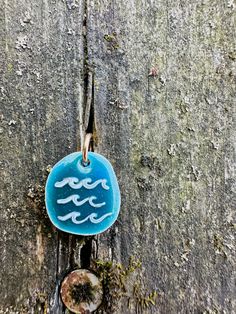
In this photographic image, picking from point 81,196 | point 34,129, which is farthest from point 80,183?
point 34,129

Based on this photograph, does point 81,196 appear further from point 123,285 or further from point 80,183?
point 123,285

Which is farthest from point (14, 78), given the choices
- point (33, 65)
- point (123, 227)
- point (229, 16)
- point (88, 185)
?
point (229, 16)

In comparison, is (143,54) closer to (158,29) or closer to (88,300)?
(158,29)

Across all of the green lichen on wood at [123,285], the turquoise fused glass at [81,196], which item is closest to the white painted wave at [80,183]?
the turquoise fused glass at [81,196]

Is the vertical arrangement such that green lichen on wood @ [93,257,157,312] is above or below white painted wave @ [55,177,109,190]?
below

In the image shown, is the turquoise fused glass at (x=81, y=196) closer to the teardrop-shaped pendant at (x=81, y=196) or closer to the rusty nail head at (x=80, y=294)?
the teardrop-shaped pendant at (x=81, y=196)

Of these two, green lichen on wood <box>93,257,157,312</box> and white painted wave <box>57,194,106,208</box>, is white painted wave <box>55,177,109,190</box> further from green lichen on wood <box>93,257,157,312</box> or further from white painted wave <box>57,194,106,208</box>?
green lichen on wood <box>93,257,157,312</box>

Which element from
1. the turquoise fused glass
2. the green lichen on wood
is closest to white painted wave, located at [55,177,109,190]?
the turquoise fused glass
